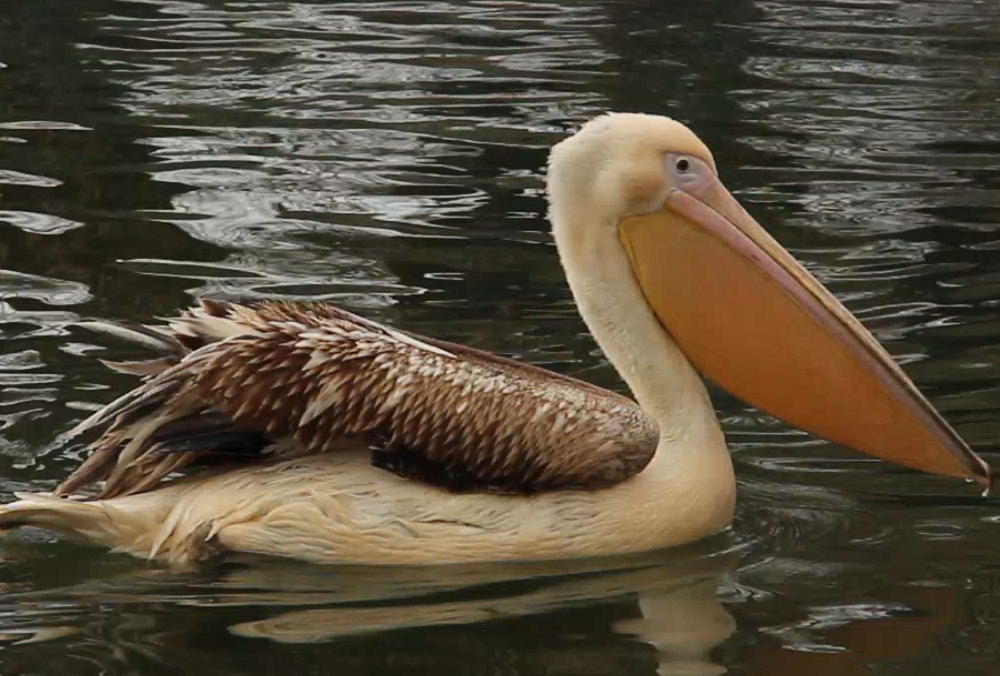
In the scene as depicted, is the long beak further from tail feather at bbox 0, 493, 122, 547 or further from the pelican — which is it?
tail feather at bbox 0, 493, 122, 547

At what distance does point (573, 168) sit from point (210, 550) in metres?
1.08

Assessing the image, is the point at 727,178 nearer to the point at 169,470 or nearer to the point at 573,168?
the point at 573,168

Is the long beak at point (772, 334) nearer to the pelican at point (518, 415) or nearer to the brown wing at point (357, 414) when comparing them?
the pelican at point (518, 415)

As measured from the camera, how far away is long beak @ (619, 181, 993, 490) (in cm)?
450

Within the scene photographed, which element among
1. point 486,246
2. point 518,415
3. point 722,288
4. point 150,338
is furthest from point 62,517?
point 486,246

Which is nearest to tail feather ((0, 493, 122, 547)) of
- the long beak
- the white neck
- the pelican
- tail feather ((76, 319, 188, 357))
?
the pelican

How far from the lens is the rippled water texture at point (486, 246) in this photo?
4023 mm

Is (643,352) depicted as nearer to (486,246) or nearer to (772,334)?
(772,334)

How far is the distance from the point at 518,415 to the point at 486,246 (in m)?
2.85

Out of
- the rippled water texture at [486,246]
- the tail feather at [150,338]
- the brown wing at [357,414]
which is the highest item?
the tail feather at [150,338]

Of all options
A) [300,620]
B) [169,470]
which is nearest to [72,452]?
[169,470]

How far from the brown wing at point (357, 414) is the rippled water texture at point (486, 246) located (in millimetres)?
213

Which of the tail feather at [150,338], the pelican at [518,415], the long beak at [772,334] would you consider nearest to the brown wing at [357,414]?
the pelican at [518,415]

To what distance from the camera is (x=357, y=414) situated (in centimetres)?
427
